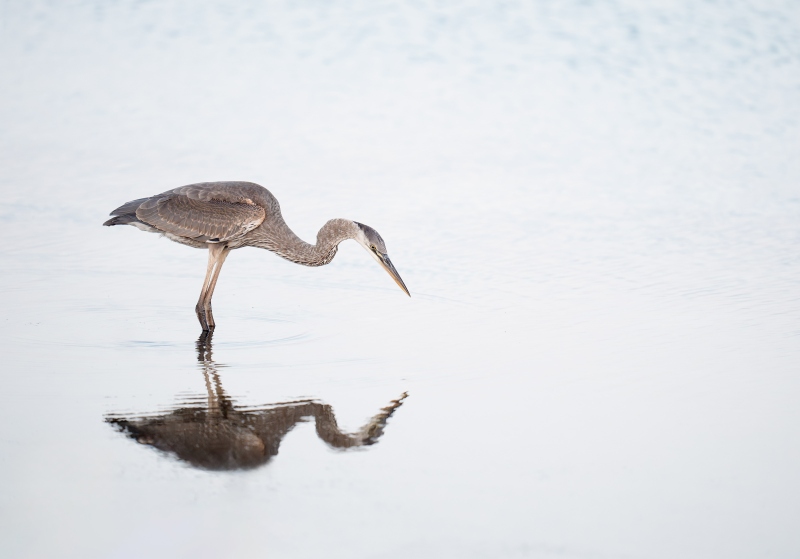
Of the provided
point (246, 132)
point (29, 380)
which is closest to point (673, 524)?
point (29, 380)

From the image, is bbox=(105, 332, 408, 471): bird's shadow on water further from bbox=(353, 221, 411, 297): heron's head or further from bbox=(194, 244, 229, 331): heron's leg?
bbox=(353, 221, 411, 297): heron's head

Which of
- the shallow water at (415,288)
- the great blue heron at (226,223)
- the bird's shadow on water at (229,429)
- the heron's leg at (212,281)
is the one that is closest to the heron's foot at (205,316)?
the heron's leg at (212,281)

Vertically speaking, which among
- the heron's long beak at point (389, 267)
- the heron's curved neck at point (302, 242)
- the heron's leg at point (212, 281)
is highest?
the heron's long beak at point (389, 267)

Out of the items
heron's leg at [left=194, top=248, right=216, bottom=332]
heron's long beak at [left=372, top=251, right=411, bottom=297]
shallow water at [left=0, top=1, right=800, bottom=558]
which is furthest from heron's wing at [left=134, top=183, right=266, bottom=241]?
heron's long beak at [left=372, top=251, right=411, bottom=297]

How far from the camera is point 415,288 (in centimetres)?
1008

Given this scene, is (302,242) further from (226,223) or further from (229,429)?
(229,429)

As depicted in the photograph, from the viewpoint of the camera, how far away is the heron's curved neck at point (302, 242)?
9.88 metres

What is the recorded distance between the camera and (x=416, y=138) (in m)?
14.9

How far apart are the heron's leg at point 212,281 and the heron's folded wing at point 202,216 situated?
192mm

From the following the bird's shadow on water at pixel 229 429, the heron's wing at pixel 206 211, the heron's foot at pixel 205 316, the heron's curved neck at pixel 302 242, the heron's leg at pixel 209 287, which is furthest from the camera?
the heron's curved neck at pixel 302 242

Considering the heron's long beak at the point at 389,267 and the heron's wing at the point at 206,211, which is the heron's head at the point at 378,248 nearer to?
the heron's long beak at the point at 389,267

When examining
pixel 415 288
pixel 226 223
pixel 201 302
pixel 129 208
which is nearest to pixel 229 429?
pixel 201 302

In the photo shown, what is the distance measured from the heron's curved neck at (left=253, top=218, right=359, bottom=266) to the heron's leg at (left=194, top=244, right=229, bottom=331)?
35 centimetres

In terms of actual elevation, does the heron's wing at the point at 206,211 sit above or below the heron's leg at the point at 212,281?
above
